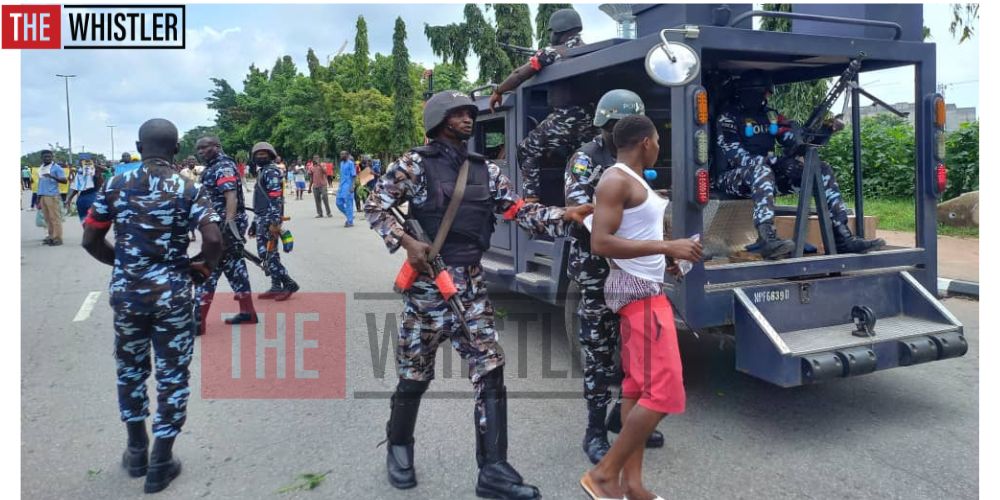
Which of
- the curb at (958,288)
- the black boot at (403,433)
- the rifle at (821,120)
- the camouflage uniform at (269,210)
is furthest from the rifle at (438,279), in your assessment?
the curb at (958,288)

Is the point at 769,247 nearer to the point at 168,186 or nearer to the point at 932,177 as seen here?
the point at 932,177

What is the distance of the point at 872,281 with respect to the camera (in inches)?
179

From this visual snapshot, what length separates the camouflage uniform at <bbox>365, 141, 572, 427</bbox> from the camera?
3393 millimetres

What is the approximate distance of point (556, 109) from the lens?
17.5 ft

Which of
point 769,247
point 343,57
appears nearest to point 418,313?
point 769,247

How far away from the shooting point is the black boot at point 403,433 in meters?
3.48

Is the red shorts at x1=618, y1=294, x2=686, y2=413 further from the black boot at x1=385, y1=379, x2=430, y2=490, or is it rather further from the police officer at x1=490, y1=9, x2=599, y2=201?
the police officer at x1=490, y1=9, x2=599, y2=201

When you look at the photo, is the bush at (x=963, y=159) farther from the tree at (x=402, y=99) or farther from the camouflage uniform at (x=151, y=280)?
the tree at (x=402, y=99)

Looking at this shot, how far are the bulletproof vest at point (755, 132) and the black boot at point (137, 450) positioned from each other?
13.6 ft

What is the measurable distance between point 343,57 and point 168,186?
4190 cm

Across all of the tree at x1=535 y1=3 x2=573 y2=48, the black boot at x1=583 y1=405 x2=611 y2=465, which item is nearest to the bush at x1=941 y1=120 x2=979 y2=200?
the tree at x1=535 y1=3 x2=573 y2=48

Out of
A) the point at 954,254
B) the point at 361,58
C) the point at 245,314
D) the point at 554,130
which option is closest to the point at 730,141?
the point at 554,130

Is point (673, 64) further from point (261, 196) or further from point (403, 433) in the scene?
point (261, 196)

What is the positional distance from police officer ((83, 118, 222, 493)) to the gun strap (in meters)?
1.18
